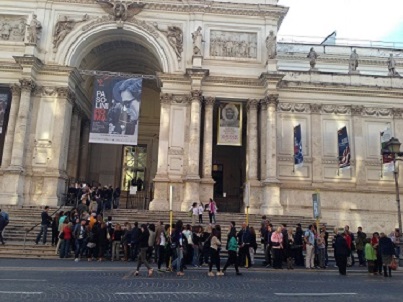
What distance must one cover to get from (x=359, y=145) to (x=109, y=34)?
1863 centimetres

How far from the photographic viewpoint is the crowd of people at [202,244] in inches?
494

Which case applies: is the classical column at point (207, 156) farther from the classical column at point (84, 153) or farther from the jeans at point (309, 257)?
the classical column at point (84, 153)

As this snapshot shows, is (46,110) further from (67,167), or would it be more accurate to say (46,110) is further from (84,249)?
(84,249)

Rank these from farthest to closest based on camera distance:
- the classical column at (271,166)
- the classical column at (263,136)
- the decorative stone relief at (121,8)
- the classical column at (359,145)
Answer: the decorative stone relief at (121,8) → the classical column at (359,145) → the classical column at (263,136) → the classical column at (271,166)

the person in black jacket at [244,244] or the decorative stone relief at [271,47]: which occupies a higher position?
the decorative stone relief at [271,47]

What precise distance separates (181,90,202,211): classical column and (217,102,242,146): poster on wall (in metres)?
1.76

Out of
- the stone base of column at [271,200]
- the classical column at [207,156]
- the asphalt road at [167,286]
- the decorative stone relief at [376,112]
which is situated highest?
the decorative stone relief at [376,112]

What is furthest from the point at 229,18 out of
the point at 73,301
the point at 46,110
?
the point at 73,301

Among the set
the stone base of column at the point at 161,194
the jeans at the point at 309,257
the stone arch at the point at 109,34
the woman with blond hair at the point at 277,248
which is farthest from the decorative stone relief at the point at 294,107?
the woman with blond hair at the point at 277,248

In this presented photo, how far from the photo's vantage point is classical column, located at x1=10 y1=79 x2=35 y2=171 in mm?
23500

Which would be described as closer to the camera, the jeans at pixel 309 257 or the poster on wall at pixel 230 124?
the jeans at pixel 309 257

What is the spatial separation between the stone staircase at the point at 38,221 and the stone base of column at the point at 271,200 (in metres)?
1.28

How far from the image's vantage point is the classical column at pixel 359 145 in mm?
26016

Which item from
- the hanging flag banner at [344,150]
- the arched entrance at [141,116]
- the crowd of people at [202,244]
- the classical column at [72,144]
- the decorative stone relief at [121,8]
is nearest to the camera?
the crowd of people at [202,244]
